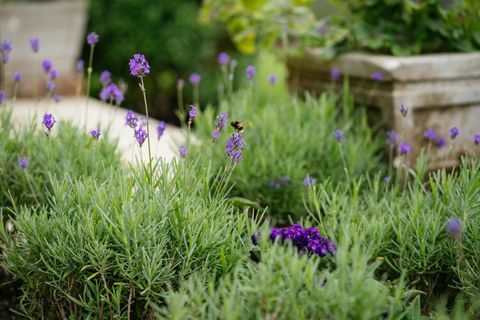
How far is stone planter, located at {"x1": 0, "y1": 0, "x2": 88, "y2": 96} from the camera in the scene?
5.48 metres

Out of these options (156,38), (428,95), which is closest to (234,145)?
(428,95)

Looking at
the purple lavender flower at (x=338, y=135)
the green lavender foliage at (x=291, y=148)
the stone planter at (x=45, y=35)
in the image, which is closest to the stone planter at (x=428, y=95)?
the green lavender foliage at (x=291, y=148)

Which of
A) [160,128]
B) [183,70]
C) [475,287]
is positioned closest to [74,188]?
[160,128]

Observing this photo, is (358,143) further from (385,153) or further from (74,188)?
(74,188)

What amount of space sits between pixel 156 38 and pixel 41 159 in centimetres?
399

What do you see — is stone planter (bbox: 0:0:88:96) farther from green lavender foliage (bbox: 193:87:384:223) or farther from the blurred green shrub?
green lavender foliage (bbox: 193:87:384:223)

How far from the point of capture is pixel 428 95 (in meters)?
2.98

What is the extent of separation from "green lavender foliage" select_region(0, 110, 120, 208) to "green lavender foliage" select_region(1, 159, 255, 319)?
0.44 meters

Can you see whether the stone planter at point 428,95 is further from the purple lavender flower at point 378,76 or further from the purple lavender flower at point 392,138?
the purple lavender flower at point 392,138

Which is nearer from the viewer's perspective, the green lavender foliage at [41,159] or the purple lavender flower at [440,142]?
the green lavender foliage at [41,159]

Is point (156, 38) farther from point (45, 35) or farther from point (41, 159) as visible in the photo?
point (41, 159)

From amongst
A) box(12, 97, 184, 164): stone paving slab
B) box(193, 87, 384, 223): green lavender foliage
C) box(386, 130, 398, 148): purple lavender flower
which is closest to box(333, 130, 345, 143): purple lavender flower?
box(193, 87, 384, 223): green lavender foliage

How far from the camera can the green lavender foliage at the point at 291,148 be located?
8.73 feet

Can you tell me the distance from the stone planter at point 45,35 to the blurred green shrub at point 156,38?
0.49 m
